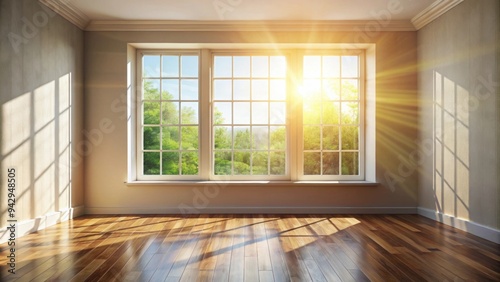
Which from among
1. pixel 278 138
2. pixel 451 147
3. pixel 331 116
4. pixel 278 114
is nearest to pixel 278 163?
pixel 278 138

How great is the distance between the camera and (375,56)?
5164mm

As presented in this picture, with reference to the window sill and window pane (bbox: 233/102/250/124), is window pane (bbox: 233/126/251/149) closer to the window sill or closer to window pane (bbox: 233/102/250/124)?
window pane (bbox: 233/102/250/124)

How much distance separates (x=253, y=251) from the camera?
10.7 feet

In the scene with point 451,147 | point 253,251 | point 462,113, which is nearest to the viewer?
point 253,251

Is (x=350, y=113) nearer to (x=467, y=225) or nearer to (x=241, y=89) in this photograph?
(x=241, y=89)

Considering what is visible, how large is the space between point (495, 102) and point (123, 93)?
4276 mm

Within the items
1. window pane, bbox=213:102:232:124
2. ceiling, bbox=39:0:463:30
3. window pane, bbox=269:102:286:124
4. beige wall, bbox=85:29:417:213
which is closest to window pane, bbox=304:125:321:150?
window pane, bbox=269:102:286:124

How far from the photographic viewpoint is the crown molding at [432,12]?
4.34 m

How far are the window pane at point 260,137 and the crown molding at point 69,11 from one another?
261 cm

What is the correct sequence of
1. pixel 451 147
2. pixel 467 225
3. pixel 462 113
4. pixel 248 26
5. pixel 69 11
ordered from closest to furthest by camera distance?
pixel 467 225 → pixel 462 113 → pixel 451 147 → pixel 69 11 → pixel 248 26

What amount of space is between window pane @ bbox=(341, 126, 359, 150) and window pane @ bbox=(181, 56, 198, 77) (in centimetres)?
223

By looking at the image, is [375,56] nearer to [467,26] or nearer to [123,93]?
[467,26]

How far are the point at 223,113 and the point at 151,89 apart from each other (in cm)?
106

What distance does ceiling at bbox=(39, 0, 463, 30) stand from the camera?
4434mm
